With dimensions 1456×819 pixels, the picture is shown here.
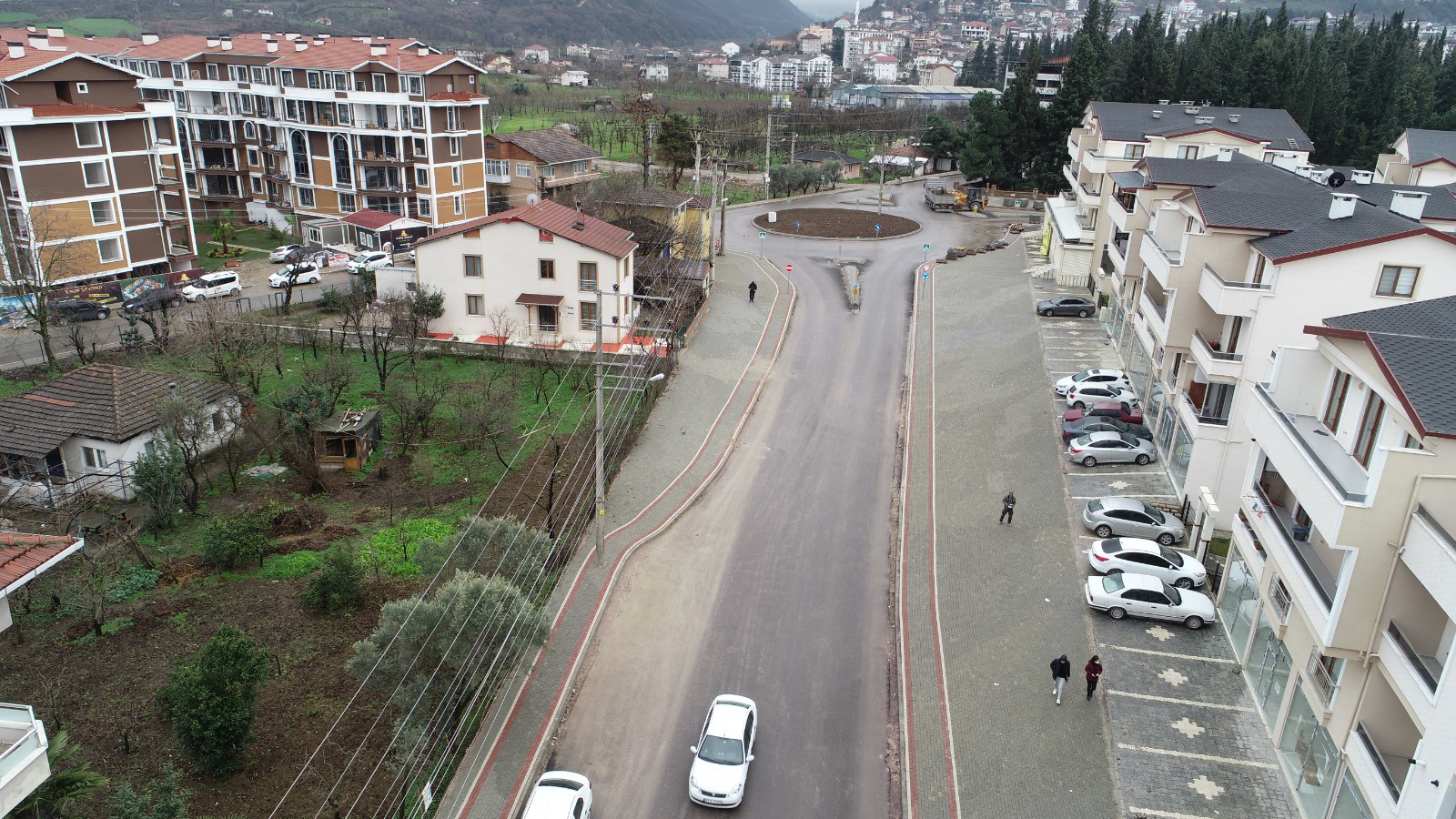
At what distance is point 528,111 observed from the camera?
421ft

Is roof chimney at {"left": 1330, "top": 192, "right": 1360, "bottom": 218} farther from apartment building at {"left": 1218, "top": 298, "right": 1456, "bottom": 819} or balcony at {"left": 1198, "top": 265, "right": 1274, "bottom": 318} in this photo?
apartment building at {"left": 1218, "top": 298, "right": 1456, "bottom": 819}

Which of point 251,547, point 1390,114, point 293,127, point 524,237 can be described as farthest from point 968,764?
point 1390,114

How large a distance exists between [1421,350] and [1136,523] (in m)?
11.4

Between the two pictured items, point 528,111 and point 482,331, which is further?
point 528,111

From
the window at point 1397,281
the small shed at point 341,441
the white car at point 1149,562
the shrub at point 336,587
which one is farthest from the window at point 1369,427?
the small shed at point 341,441

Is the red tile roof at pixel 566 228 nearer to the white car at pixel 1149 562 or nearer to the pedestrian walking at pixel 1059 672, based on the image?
the white car at pixel 1149 562

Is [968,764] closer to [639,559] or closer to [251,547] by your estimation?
[639,559]

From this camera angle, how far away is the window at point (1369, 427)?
15805 mm

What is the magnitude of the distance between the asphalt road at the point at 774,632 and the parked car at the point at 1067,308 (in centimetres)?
1073

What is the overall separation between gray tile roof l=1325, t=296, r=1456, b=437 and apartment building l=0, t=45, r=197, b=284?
46996 millimetres

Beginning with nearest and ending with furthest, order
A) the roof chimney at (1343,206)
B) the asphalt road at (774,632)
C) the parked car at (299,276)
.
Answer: the asphalt road at (774,632), the roof chimney at (1343,206), the parked car at (299,276)

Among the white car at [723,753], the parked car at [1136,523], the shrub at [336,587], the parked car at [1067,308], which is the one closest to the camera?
the white car at [723,753]

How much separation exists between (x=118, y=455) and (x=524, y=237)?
686 inches

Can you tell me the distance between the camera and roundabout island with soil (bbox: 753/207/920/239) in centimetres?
6681
